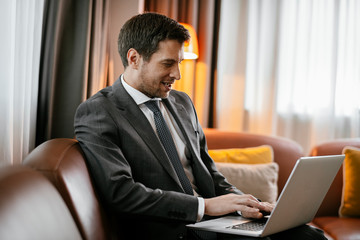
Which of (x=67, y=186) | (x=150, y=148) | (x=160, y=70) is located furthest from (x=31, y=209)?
(x=160, y=70)

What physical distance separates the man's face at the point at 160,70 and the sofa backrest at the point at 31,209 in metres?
0.63

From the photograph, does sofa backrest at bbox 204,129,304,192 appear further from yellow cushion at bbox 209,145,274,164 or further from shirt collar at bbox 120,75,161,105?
shirt collar at bbox 120,75,161,105

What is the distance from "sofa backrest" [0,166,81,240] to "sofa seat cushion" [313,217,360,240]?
4.81 ft

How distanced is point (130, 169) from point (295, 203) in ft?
1.80

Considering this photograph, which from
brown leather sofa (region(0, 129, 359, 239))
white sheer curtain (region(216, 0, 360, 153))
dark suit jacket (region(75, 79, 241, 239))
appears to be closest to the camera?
brown leather sofa (region(0, 129, 359, 239))

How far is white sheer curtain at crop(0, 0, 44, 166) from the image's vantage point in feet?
5.06

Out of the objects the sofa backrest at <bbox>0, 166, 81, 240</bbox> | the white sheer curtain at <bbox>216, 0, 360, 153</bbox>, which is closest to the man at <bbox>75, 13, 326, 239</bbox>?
the sofa backrest at <bbox>0, 166, 81, 240</bbox>

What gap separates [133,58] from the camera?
1585mm

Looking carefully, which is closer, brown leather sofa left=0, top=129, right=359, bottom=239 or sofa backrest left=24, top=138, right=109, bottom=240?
brown leather sofa left=0, top=129, right=359, bottom=239

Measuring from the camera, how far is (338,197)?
240 centimetres

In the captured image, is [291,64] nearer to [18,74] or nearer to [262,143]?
[262,143]

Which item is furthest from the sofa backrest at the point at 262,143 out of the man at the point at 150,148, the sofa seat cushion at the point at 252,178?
the man at the point at 150,148

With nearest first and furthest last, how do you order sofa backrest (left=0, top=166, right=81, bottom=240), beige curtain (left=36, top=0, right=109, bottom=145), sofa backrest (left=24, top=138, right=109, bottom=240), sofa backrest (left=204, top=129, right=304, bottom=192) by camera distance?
sofa backrest (left=0, top=166, right=81, bottom=240), sofa backrest (left=24, top=138, right=109, bottom=240), beige curtain (left=36, top=0, right=109, bottom=145), sofa backrest (left=204, top=129, right=304, bottom=192)

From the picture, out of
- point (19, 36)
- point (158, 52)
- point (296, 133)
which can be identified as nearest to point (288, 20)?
point (296, 133)
